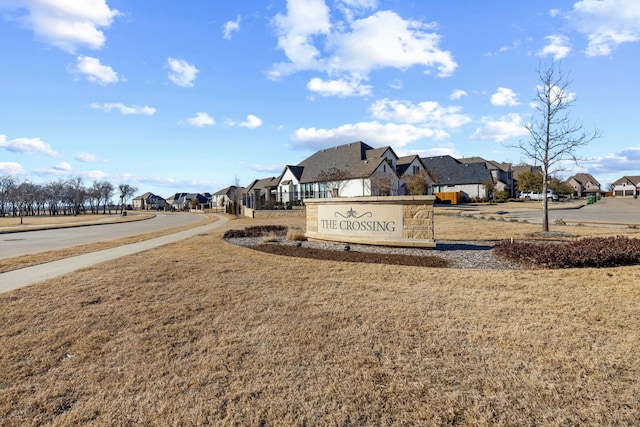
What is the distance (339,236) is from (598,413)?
379 inches

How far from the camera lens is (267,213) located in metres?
35.3

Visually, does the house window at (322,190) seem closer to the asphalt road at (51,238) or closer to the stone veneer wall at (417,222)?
the asphalt road at (51,238)

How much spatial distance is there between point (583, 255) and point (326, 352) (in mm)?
6693

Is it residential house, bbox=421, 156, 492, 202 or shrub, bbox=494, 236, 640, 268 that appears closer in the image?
shrub, bbox=494, 236, 640, 268

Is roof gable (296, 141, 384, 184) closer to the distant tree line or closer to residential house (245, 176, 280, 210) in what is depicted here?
residential house (245, 176, 280, 210)

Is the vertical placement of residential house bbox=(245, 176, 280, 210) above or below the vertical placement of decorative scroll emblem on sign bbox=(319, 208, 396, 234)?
above

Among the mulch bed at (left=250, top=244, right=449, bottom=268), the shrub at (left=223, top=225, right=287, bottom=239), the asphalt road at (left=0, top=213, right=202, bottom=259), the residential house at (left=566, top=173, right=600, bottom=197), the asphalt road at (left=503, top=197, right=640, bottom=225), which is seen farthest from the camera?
the residential house at (left=566, top=173, right=600, bottom=197)

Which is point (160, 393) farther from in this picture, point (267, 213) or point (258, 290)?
point (267, 213)

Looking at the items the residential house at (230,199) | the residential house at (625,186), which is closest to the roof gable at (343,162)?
the residential house at (230,199)

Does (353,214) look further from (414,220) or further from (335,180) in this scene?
(335,180)

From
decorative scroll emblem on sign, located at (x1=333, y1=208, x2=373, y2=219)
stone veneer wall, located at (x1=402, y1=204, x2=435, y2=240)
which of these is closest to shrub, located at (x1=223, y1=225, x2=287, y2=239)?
decorative scroll emblem on sign, located at (x1=333, y1=208, x2=373, y2=219)

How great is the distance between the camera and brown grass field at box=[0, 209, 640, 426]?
9.53ft

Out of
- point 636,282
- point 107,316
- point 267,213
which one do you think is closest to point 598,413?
point 636,282

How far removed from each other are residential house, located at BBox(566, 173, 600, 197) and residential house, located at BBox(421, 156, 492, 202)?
67.7 metres
